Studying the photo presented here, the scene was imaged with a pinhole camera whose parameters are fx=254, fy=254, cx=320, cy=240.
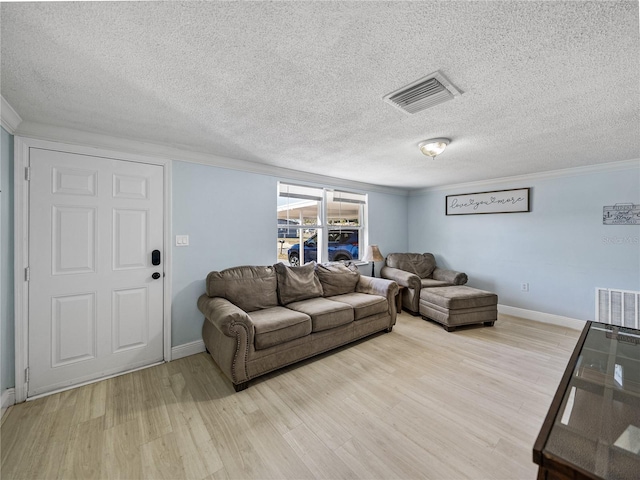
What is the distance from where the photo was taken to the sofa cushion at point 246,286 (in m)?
2.76

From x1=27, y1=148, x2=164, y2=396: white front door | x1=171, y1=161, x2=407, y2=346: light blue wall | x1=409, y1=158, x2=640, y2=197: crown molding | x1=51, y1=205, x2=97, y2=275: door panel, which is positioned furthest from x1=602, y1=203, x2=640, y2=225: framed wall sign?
x1=51, y1=205, x2=97, y2=275: door panel

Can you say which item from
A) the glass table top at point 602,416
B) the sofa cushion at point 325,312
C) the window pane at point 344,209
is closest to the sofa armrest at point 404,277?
the window pane at point 344,209

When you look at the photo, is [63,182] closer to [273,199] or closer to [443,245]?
[273,199]

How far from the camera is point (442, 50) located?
1260 mm

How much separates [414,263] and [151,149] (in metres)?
4.34

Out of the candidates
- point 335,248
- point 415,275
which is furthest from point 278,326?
point 415,275

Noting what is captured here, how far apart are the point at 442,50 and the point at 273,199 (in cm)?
260

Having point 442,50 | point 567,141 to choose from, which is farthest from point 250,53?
point 567,141

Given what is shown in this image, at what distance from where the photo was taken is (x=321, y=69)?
1.40 meters

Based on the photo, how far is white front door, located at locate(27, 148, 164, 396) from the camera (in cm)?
212

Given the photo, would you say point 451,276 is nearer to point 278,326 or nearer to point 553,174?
point 553,174

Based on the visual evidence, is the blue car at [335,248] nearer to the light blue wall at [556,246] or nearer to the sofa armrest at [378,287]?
the sofa armrest at [378,287]

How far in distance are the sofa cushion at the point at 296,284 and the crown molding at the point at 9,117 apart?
2.52m

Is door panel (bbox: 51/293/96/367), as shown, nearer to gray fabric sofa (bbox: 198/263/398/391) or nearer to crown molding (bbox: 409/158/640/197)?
gray fabric sofa (bbox: 198/263/398/391)
